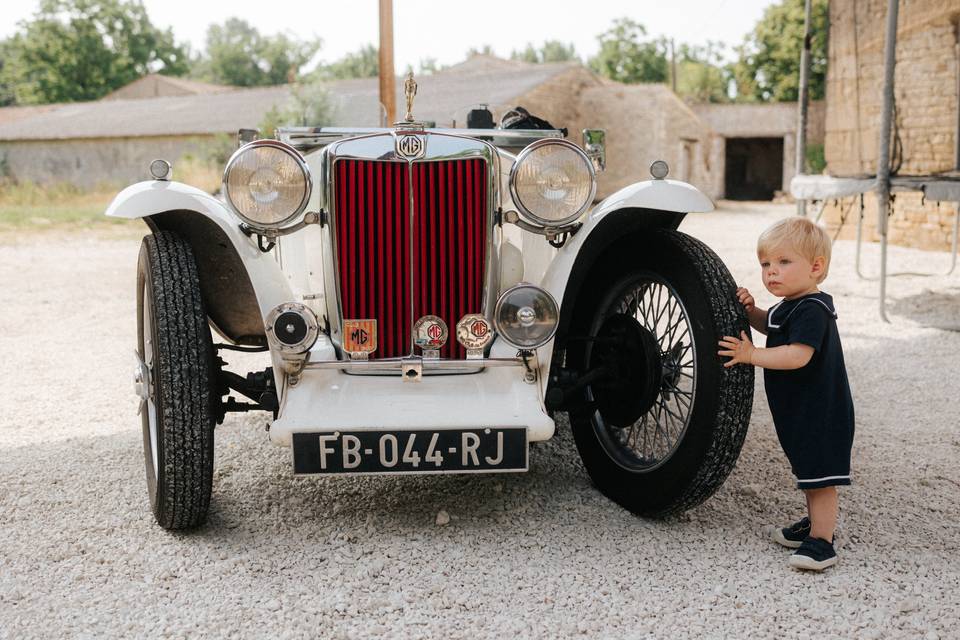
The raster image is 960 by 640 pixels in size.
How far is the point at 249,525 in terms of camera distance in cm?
281

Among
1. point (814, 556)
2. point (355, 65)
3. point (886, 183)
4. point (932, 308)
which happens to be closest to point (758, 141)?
point (932, 308)

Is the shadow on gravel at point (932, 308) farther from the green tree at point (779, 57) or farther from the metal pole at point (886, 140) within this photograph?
the green tree at point (779, 57)

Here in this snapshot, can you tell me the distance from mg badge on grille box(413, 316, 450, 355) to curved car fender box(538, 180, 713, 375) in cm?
34

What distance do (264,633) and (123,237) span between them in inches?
523

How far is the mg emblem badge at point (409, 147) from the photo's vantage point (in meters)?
2.73

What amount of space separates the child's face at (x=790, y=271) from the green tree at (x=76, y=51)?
171 feet

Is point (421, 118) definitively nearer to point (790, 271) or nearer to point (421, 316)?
point (421, 316)

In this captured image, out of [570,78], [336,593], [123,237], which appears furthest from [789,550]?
[570,78]

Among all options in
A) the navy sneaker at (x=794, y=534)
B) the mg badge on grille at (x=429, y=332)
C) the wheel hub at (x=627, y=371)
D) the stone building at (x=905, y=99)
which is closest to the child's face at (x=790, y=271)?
the wheel hub at (x=627, y=371)

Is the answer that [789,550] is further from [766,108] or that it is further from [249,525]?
[766,108]

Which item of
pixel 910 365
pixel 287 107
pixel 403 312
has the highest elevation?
pixel 287 107

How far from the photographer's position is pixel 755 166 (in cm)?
3238

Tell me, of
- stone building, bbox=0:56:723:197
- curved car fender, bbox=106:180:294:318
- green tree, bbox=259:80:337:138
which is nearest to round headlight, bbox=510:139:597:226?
curved car fender, bbox=106:180:294:318

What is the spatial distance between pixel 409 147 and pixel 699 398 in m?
1.23
